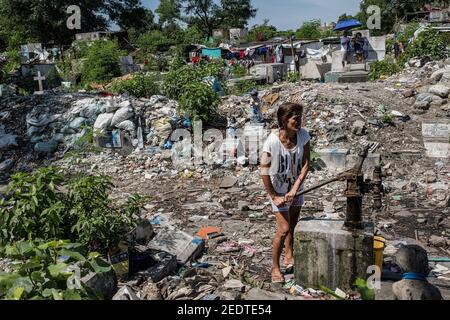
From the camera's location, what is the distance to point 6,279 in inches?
71.2

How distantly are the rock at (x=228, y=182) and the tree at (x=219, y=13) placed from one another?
34.8m

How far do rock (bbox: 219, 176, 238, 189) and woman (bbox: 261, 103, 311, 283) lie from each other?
2906 millimetres

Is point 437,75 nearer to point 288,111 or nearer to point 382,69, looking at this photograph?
point 382,69

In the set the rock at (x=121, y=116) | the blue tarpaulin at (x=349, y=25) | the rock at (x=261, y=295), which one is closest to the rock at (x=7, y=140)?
the rock at (x=121, y=116)

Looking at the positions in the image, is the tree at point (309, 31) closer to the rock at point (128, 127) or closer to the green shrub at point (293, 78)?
the green shrub at point (293, 78)

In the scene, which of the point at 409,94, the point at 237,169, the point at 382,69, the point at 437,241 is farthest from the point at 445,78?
the point at 437,241

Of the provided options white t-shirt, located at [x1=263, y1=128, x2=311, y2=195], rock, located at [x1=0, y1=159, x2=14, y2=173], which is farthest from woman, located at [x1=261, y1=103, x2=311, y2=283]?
rock, located at [x1=0, y1=159, x2=14, y2=173]

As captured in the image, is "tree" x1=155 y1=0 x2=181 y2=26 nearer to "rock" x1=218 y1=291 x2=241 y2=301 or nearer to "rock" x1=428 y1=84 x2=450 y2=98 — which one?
"rock" x1=428 y1=84 x2=450 y2=98

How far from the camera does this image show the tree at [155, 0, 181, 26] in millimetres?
39219

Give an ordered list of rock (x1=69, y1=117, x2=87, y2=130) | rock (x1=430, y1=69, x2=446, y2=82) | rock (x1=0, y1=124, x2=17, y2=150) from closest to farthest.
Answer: rock (x1=69, y1=117, x2=87, y2=130) < rock (x1=0, y1=124, x2=17, y2=150) < rock (x1=430, y1=69, x2=446, y2=82)

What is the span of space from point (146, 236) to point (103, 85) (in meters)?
9.28

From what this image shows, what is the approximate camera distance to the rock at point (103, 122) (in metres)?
7.98
